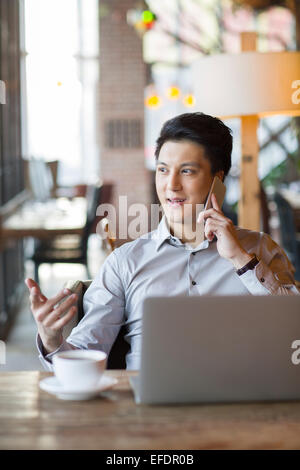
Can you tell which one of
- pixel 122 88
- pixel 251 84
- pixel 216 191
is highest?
pixel 122 88

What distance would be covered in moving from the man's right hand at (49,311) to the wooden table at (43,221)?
323cm

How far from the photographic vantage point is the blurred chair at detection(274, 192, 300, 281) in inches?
190

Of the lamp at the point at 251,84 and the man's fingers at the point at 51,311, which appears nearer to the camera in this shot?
the man's fingers at the point at 51,311

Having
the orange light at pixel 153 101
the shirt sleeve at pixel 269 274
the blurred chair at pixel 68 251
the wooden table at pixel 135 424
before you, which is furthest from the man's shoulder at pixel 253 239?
the orange light at pixel 153 101

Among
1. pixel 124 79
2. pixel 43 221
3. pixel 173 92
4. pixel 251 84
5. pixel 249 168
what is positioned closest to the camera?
pixel 251 84

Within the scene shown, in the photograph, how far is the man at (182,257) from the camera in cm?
179

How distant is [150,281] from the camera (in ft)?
6.09

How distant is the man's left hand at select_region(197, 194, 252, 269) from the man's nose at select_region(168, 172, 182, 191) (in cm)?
10

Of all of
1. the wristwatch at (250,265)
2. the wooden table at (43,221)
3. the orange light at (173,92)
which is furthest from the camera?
the orange light at (173,92)

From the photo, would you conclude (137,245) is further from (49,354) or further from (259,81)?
(259,81)

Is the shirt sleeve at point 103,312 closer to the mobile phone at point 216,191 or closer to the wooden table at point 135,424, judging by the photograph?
the mobile phone at point 216,191

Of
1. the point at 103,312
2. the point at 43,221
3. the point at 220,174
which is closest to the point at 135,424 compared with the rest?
the point at 103,312

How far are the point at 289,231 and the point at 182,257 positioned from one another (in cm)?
317

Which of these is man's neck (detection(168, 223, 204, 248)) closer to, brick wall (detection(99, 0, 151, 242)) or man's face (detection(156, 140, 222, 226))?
man's face (detection(156, 140, 222, 226))
